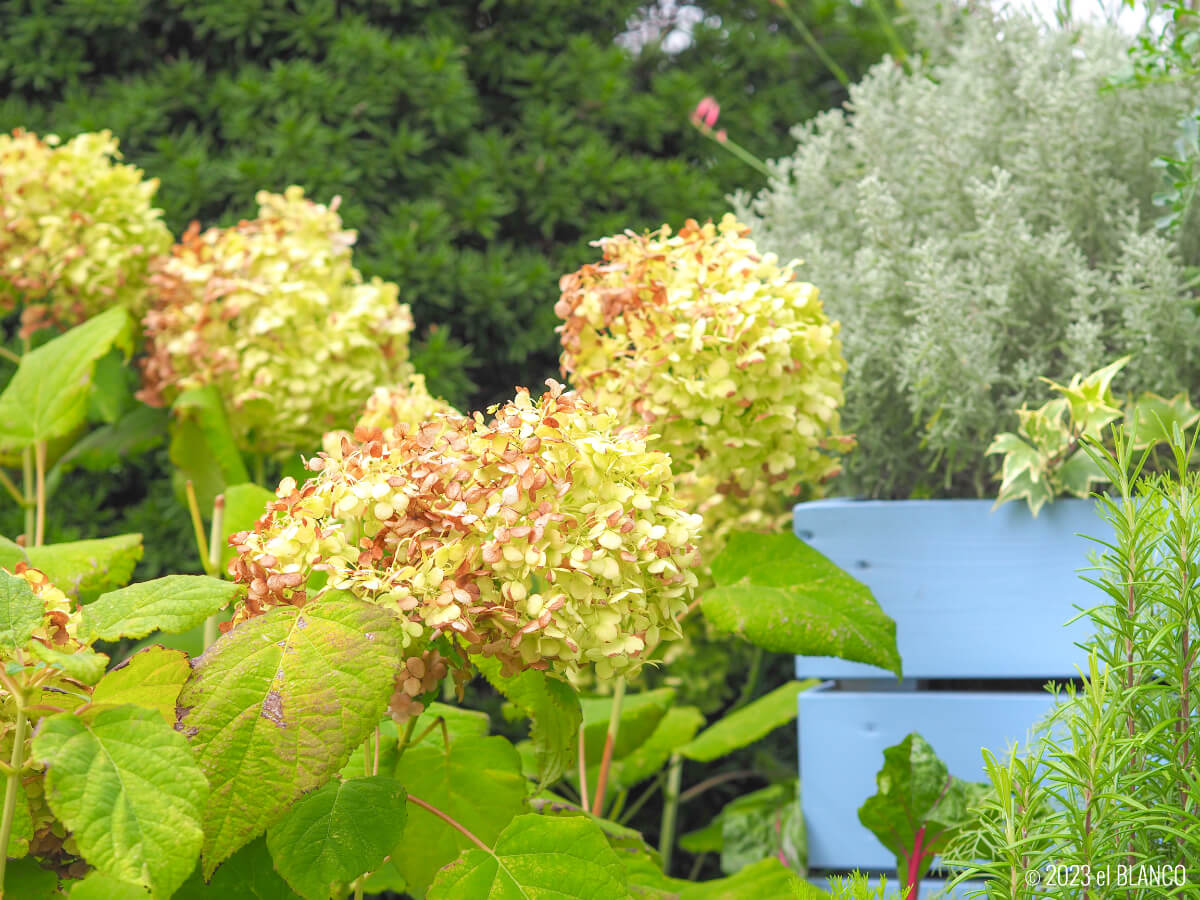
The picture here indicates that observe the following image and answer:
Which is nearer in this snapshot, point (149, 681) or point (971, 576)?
point (149, 681)

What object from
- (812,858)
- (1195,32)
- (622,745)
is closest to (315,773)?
(622,745)

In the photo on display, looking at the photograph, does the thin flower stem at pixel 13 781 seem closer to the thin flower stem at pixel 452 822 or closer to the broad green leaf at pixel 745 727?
the thin flower stem at pixel 452 822

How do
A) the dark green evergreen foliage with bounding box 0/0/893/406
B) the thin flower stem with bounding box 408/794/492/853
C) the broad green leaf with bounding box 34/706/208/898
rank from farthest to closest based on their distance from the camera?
the dark green evergreen foliage with bounding box 0/0/893/406 < the thin flower stem with bounding box 408/794/492/853 < the broad green leaf with bounding box 34/706/208/898

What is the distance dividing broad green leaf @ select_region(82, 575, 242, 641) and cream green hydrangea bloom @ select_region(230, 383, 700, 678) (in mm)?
48

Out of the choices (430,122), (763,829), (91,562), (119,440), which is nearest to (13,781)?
(91,562)

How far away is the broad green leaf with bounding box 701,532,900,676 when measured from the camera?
0.97 m

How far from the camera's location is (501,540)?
702 millimetres

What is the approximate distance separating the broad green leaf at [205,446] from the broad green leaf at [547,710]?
622 mm

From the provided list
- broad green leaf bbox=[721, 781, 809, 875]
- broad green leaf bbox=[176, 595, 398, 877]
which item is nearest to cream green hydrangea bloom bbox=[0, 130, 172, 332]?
broad green leaf bbox=[176, 595, 398, 877]

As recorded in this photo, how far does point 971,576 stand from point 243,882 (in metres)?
0.88

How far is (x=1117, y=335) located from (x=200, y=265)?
116 centimetres

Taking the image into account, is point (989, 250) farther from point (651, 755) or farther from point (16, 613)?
point (16, 613)

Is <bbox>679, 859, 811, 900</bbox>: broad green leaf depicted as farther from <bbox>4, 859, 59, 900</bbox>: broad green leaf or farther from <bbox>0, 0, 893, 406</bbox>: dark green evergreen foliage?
<bbox>0, 0, 893, 406</bbox>: dark green evergreen foliage

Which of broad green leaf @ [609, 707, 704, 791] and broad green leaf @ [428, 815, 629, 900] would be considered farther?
broad green leaf @ [609, 707, 704, 791]
